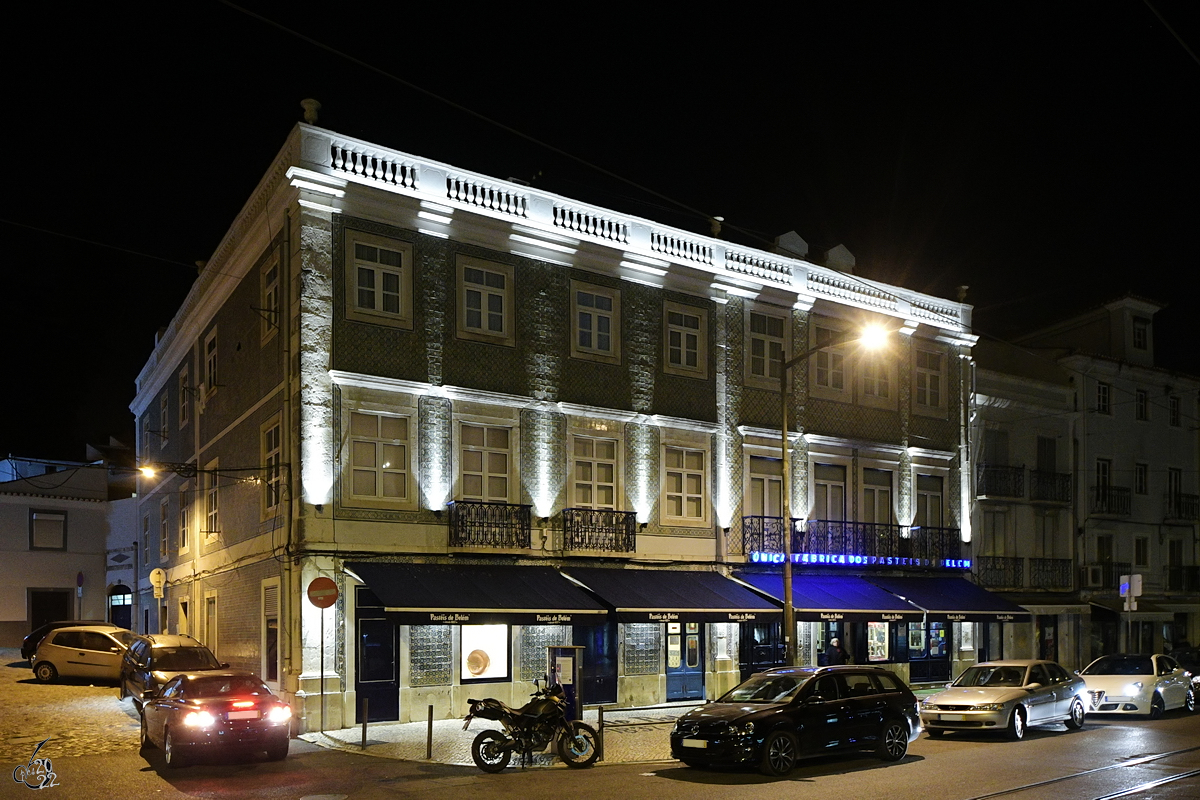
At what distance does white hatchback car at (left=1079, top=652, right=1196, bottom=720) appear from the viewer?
22766mm

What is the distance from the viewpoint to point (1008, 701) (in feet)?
63.5

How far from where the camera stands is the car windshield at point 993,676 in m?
20.4

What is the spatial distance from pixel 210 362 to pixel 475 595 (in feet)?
37.8

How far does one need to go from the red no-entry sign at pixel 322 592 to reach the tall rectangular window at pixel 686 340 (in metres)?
11.0

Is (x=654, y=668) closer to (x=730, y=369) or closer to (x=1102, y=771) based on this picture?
(x=730, y=369)

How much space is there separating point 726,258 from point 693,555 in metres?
7.40

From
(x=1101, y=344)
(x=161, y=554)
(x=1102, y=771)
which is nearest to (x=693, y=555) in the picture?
(x=1102, y=771)

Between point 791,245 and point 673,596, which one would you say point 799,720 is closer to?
point 673,596

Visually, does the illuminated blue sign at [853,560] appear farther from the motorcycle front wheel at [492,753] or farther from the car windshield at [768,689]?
the motorcycle front wheel at [492,753]

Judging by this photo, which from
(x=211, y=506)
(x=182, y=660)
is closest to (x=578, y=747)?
(x=182, y=660)

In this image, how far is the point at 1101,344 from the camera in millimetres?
41375

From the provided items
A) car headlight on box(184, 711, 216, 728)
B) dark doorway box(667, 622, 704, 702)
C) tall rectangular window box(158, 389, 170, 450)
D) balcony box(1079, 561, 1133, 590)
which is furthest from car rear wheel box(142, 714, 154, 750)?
balcony box(1079, 561, 1133, 590)

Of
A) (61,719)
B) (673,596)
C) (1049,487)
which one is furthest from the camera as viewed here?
(1049,487)

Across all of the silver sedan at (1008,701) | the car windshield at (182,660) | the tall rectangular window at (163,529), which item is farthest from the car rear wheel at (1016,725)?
the tall rectangular window at (163,529)
